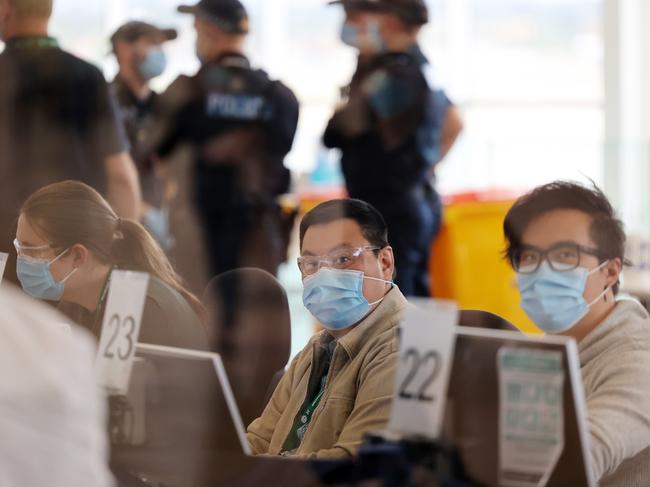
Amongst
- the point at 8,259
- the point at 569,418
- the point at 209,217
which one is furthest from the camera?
the point at 209,217

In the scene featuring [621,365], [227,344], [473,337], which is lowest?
[227,344]

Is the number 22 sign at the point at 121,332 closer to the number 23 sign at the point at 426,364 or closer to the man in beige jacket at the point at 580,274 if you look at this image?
the number 23 sign at the point at 426,364

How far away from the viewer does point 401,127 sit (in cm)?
459

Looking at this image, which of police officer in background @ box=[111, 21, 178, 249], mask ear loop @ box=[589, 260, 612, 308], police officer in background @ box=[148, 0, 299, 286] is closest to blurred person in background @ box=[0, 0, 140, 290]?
police officer in background @ box=[111, 21, 178, 249]

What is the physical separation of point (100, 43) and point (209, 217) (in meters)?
4.03

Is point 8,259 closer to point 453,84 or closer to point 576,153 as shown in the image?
point 576,153

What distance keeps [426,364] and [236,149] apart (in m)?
3.23

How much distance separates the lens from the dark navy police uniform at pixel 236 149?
4793mm

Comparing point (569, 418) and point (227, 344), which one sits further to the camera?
point (227, 344)

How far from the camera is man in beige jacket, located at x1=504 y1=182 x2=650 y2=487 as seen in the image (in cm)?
221

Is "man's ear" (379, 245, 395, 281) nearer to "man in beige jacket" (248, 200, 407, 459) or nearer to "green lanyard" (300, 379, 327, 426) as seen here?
"man in beige jacket" (248, 200, 407, 459)

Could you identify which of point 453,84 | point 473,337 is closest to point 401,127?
point 473,337

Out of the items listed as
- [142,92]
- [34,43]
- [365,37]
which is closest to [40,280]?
[34,43]

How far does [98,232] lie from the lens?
2752 millimetres
